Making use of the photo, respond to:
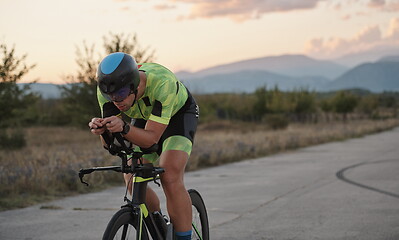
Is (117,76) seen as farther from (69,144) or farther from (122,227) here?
(69,144)

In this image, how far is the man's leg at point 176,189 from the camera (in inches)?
172

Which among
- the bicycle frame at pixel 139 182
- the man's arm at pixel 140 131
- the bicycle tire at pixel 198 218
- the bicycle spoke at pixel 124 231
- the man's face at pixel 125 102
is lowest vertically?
the bicycle tire at pixel 198 218

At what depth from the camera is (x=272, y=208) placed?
9211 mm

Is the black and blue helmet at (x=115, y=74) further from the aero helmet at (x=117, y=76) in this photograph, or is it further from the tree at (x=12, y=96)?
the tree at (x=12, y=96)

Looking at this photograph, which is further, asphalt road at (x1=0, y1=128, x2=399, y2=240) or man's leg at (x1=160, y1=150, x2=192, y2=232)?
asphalt road at (x1=0, y1=128, x2=399, y2=240)

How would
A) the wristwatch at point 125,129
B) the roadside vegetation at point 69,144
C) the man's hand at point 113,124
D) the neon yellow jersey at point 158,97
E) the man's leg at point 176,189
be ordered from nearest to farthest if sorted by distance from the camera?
the man's hand at point 113,124, the wristwatch at point 125,129, the neon yellow jersey at point 158,97, the man's leg at point 176,189, the roadside vegetation at point 69,144

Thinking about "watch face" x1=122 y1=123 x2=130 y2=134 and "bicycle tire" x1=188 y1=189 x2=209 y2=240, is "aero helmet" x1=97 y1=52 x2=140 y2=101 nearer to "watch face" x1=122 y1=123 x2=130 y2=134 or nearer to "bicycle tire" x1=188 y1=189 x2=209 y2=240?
"watch face" x1=122 y1=123 x2=130 y2=134

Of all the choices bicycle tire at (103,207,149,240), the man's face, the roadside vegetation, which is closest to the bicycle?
bicycle tire at (103,207,149,240)

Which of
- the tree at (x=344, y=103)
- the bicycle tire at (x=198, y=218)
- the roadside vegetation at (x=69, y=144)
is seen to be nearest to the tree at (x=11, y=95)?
the roadside vegetation at (x=69, y=144)

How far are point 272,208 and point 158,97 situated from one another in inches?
214

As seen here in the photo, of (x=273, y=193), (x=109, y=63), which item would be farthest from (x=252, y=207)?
(x=109, y=63)

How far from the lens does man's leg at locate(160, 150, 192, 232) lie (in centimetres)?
437

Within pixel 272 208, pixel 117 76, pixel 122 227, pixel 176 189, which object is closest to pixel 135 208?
pixel 122 227

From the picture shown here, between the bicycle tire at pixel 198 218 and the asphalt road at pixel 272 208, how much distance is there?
5.79 ft
